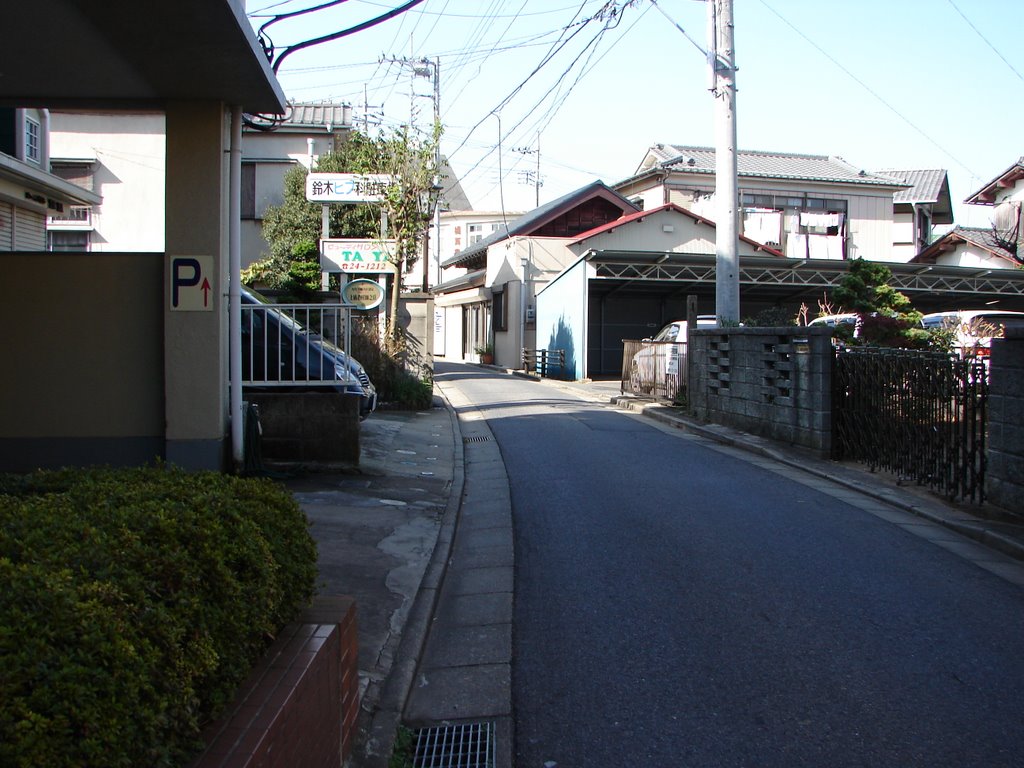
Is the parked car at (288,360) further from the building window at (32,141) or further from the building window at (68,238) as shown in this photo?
the building window at (68,238)

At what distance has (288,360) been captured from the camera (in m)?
10.8

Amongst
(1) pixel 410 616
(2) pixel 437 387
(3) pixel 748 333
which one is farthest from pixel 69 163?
(1) pixel 410 616

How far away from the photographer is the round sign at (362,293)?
1695 centimetres

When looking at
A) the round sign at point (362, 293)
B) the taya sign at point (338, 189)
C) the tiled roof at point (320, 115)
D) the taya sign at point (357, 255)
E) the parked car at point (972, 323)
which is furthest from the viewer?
the tiled roof at point (320, 115)

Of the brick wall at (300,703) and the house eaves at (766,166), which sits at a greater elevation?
the house eaves at (766,166)

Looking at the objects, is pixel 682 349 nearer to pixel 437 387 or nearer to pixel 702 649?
pixel 437 387

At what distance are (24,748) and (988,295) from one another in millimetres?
36184

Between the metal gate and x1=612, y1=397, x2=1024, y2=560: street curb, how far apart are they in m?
0.50

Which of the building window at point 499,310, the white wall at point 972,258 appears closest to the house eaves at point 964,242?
the white wall at point 972,258

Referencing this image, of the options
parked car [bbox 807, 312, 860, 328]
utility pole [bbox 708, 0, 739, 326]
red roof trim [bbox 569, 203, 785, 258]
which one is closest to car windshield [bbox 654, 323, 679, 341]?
parked car [bbox 807, 312, 860, 328]

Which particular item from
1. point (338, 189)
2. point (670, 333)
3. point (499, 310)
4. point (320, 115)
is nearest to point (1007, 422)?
point (338, 189)

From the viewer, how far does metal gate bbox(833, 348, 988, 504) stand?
8.39 meters

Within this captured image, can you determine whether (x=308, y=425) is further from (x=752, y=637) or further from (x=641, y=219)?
(x=641, y=219)

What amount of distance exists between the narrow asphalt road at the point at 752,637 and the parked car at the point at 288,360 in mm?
2773
